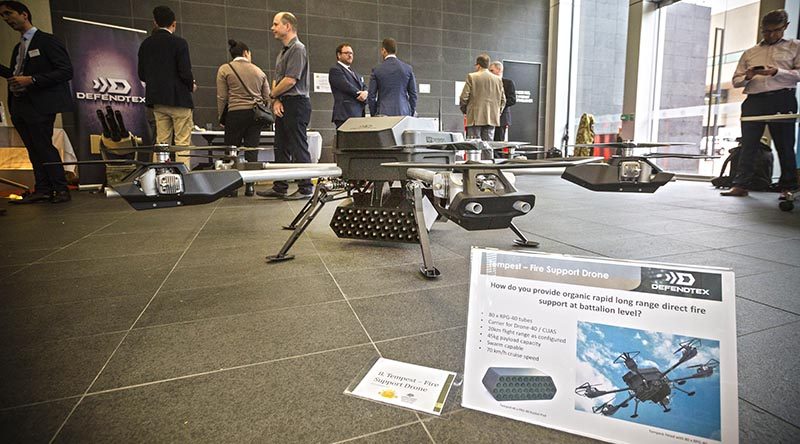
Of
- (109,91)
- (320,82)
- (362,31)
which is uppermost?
(362,31)

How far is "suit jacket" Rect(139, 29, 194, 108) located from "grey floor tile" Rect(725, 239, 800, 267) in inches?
168

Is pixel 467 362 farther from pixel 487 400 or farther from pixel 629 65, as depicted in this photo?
pixel 629 65

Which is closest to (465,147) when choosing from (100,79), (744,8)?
(100,79)

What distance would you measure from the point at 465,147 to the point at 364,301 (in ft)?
2.01

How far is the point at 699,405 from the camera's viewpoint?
2.06ft

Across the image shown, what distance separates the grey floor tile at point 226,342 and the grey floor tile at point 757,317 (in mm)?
1061

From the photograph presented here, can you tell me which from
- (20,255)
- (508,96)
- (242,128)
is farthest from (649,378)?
(508,96)

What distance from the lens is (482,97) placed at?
17.2ft

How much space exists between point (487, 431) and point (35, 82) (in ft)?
15.7

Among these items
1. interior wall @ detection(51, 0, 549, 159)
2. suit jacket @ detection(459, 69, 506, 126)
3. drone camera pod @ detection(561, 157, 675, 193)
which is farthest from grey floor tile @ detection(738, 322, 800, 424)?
interior wall @ detection(51, 0, 549, 159)

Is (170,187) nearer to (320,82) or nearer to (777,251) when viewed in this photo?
(777,251)

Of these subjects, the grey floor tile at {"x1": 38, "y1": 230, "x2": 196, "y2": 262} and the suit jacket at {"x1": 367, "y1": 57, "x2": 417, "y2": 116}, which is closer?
the grey floor tile at {"x1": 38, "y1": 230, "x2": 196, "y2": 262}

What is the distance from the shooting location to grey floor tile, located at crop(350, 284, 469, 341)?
3.84ft

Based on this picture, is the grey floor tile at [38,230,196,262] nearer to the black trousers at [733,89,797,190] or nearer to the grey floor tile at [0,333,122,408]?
the grey floor tile at [0,333,122,408]
